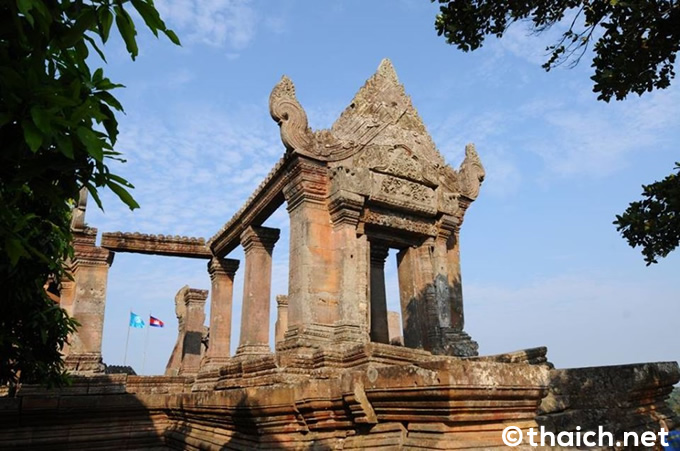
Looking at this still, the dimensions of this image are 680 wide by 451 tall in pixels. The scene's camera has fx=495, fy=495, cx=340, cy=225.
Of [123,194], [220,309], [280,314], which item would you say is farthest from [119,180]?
[280,314]

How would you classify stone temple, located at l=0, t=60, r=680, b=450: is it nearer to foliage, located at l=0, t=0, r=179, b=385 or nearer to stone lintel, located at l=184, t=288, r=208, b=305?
stone lintel, located at l=184, t=288, r=208, b=305

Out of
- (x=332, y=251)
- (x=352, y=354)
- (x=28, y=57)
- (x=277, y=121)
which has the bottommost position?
(x=352, y=354)

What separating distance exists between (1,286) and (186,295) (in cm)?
1546

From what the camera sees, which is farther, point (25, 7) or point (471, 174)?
point (471, 174)

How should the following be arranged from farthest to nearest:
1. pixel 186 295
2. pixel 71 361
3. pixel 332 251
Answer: pixel 186 295 → pixel 71 361 → pixel 332 251

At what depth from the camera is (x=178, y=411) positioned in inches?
240

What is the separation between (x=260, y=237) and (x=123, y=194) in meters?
11.5

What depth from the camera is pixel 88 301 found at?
15.4 meters

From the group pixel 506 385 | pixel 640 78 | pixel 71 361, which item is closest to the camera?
pixel 506 385

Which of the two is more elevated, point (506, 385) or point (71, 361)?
point (71, 361)

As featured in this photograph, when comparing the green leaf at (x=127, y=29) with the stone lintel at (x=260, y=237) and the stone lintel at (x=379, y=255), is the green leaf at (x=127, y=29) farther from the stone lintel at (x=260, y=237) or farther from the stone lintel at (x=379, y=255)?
the stone lintel at (x=379, y=255)

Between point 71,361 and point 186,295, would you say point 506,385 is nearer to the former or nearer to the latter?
point 71,361

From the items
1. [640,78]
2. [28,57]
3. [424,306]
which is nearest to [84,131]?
[28,57]

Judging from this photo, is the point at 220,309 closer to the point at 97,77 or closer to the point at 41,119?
the point at 97,77
